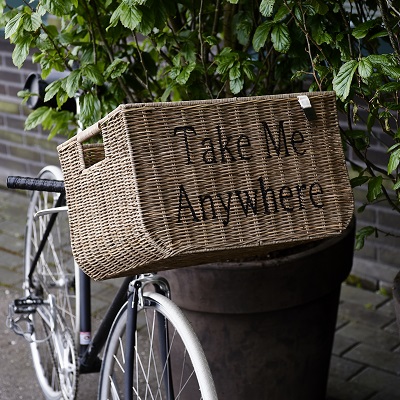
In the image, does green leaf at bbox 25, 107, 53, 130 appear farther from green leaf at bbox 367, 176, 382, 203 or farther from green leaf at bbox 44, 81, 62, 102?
green leaf at bbox 367, 176, 382, 203

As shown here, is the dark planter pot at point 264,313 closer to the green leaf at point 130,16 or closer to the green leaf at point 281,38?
the green leaf at point 281,38

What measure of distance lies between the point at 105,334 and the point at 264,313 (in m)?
0.60

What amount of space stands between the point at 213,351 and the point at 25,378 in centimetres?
128

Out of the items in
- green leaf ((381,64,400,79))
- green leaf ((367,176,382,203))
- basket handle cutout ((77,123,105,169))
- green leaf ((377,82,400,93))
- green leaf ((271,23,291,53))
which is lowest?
green leaf ((367,176,382,203))

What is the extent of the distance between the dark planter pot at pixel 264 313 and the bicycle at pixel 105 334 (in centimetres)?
11

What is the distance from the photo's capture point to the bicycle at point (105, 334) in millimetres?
2551

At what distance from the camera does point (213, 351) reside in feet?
9.87

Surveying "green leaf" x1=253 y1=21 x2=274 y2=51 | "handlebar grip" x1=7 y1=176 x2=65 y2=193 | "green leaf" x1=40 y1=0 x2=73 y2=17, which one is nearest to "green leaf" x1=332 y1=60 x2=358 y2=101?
"green leaf" x1=253 y1=21 x2=274 y2=51

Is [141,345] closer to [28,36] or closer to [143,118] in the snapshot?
[28,36]

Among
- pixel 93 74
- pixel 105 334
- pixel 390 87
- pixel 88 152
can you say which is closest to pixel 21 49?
pixel 93 74

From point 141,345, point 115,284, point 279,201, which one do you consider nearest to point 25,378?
point 141,345

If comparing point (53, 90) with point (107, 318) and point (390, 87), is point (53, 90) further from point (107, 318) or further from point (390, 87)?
point (390, 87)

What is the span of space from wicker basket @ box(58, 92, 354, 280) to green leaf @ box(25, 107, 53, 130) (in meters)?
0.95

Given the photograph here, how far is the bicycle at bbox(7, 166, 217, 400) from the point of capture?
2551 millimetres
